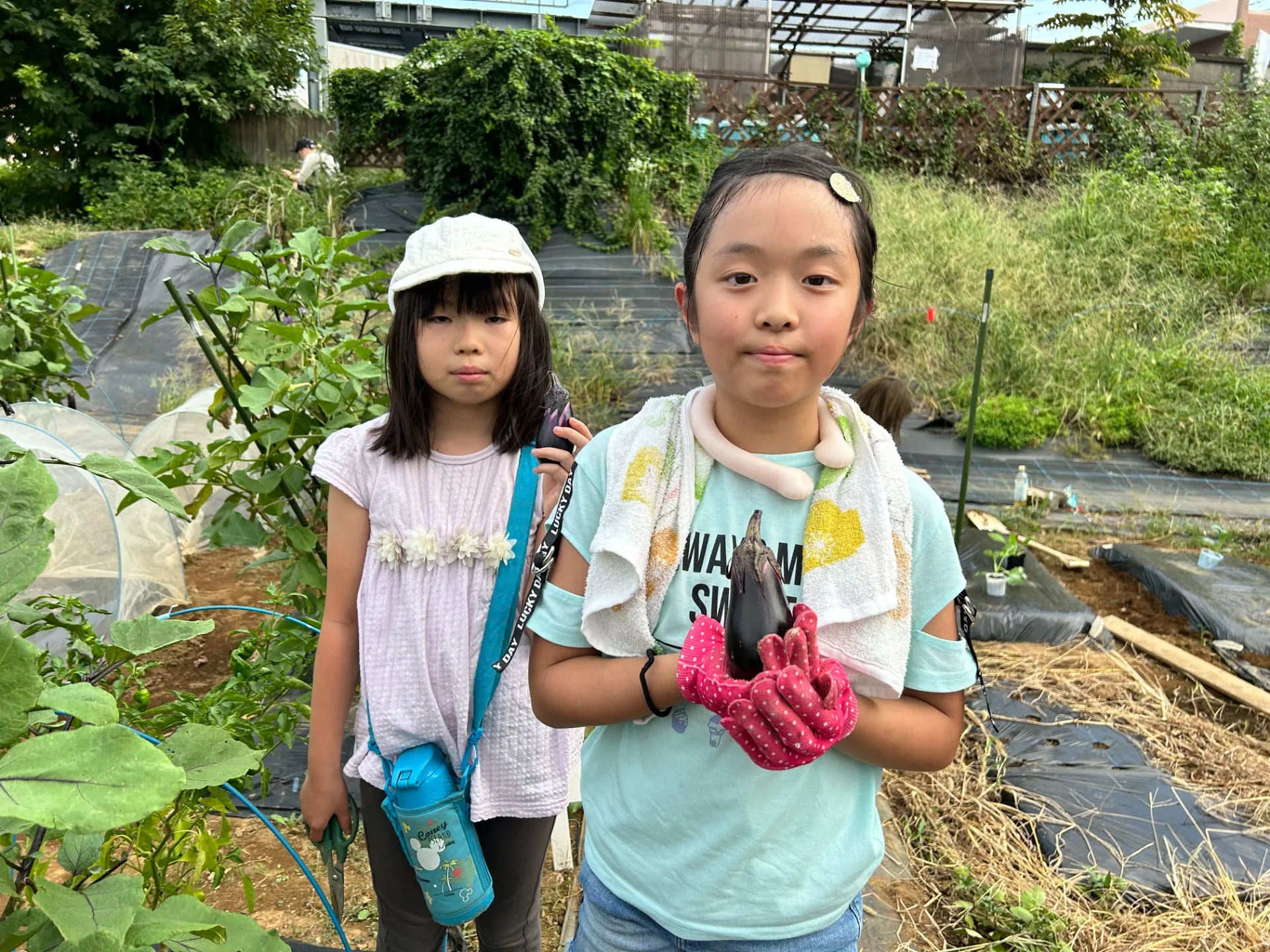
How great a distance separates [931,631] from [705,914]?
413 millimetres

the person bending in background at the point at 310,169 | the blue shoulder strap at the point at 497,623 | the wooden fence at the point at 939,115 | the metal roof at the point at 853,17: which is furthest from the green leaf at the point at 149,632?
the metal roof at the point at 853,17

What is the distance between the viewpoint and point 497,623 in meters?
1.41

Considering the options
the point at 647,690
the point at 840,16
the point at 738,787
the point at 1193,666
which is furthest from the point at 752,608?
the point at 840,16

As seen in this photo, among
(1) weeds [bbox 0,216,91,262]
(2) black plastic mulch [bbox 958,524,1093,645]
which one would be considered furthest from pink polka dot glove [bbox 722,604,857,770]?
(1) weeds [bbox 0,216,91,262]

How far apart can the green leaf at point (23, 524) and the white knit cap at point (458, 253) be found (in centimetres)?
82

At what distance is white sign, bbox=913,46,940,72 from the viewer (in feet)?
46.5

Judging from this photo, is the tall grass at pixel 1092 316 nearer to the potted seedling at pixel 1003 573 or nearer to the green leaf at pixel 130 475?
the potted seedling at pixel 1003 573

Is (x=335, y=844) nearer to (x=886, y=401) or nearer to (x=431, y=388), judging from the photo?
(x=431, y=388)

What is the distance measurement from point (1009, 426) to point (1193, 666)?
9.90 ft

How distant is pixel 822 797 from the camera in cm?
100

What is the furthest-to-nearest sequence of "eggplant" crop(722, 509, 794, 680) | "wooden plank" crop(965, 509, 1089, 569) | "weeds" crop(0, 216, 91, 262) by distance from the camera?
1. "weeds" crop(0, 216, 91, 262)
2. "wooden plank" crop(965, 509, 1089, 569)
3. "eggplant" crop(722, 509, 794, 680)

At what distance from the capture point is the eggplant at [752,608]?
0.80 metres

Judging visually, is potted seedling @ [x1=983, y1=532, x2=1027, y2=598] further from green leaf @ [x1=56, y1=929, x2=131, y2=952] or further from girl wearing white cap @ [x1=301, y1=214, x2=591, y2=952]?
green leaf @ [x1=56, y1=929, x2=131, y2=952]

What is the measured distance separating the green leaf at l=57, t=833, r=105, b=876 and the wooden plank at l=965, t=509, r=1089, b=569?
4370 mm
